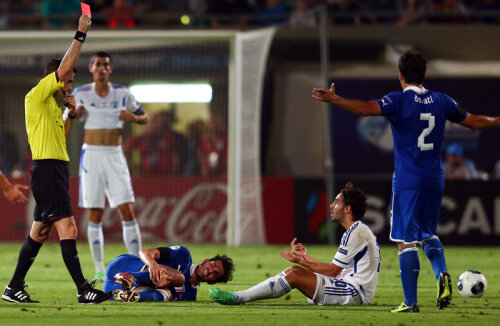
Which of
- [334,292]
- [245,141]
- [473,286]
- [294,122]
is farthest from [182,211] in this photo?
[473,286]

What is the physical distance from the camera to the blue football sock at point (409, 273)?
25.0 ft

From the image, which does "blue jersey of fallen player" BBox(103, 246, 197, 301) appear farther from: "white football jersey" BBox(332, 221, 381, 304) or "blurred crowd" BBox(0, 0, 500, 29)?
"blurred crowd" BBox(0, 0, 500, 29)

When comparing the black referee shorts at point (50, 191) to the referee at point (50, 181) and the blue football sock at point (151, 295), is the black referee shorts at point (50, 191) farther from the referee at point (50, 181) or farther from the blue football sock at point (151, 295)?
the blue football sock at point (151, 295)

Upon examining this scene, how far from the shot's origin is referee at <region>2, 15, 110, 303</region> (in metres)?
8.12

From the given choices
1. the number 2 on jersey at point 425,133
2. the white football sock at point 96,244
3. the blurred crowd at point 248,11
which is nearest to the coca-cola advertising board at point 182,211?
the blurred crowd at point 248,11

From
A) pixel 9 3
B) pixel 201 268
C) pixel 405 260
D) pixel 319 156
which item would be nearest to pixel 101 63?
pixel 201 268

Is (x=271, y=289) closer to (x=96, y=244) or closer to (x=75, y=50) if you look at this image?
(x=75, y=50)

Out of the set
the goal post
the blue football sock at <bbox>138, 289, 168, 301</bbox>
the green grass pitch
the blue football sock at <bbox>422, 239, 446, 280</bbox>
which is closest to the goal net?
the goal post

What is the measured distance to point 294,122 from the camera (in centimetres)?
1947

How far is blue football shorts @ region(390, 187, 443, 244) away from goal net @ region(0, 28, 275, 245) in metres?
9.10

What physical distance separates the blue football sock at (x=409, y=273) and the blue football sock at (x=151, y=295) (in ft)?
7.17

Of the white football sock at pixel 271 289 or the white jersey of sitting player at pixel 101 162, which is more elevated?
the white jersey of sitting player at pixel 101 162

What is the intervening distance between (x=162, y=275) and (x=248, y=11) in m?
12.6

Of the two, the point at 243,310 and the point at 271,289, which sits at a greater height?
the point at 271,289
